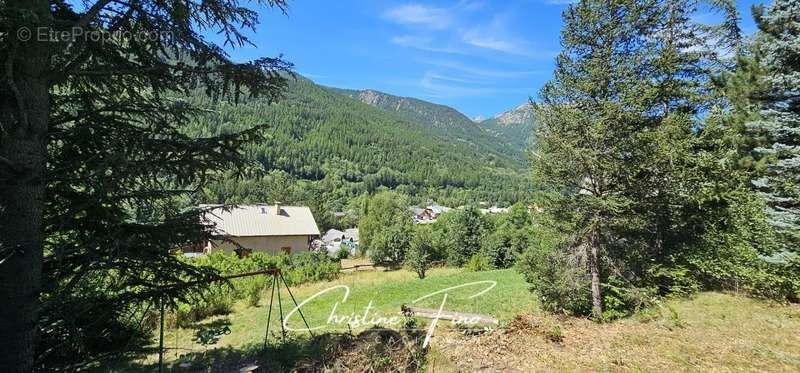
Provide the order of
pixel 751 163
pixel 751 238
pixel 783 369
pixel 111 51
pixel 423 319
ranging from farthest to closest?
1. pixel 751 163
2. pixel 751 238
3. pixel 423 319
4. pixel 783 369
5. pixel 111 51

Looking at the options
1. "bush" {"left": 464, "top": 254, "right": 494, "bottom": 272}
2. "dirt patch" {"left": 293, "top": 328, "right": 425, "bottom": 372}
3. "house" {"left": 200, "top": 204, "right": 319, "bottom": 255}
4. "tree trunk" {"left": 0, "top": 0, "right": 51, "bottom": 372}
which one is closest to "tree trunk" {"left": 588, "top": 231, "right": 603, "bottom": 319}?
"dirt patch" {"left": 293, "top": 328, "right": 425, "bottom": 372}

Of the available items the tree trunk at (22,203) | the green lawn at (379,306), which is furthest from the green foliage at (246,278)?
the tree trunk at (22,203)

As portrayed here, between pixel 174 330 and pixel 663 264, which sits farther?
pixel 174 330

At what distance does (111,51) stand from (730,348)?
10.2 metres

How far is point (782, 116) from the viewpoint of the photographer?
8.94m

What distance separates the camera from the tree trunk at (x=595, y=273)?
8789mm

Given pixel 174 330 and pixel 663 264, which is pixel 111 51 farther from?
pixel 663 264

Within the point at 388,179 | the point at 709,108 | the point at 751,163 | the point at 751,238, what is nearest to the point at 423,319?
the point at 751,238

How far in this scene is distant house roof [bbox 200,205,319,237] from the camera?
105 feet

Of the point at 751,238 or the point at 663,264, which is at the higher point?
the point at 751,238

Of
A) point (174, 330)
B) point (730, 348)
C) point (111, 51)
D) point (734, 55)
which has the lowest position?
point (174, 330)

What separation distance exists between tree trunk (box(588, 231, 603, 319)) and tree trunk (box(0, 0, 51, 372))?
957 cm

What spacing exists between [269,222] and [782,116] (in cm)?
3361

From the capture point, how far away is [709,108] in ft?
38.2
